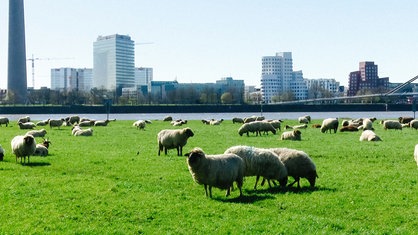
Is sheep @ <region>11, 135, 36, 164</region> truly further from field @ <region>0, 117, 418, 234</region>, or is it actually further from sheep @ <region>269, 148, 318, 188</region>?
sheep @ <region>269, 148, 318, 188</region>

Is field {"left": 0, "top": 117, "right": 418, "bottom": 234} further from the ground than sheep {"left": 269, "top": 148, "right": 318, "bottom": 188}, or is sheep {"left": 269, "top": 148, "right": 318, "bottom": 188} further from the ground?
sheep {"left": 269, "top": 148, "right": 318, "bottom": 188}

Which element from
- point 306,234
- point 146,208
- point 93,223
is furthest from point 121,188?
point 306,234

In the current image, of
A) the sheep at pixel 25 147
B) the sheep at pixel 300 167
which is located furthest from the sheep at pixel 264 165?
the sheep at pixel 25 147

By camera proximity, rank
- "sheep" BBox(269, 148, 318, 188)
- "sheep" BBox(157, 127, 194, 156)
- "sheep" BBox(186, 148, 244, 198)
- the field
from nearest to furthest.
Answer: the field → "sheep" BBox(186, 148, 244, 198) → "sheep" BBox(269, 148, 318, 188) → "sheep" BBox(157, 127, 194, 156)

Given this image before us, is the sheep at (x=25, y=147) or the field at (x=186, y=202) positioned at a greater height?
the sheep at (x=25, y=147)

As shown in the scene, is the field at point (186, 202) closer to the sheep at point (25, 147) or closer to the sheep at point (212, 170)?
the sheep at point (212, 170)

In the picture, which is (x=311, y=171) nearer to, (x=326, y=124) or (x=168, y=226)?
(x=168, y=226)

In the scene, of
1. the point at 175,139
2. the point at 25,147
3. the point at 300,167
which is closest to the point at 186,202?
the point at 300,167

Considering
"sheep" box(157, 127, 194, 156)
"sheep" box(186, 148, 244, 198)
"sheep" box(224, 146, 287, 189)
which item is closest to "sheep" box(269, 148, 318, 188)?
"sheep" box(224, 146, 287, 189)

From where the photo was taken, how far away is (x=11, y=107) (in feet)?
570

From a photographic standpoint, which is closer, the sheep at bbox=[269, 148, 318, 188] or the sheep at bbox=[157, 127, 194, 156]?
the sheep at bbox=[269, 148, 318, 188]

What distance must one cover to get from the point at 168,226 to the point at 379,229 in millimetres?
4524

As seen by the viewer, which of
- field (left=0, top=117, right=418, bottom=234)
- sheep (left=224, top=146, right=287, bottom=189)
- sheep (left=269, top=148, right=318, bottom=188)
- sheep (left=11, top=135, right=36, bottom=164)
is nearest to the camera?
field (left=0, top=117, right=418, bottom=234)

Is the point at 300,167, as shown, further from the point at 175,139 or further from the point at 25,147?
the point at 25,147
